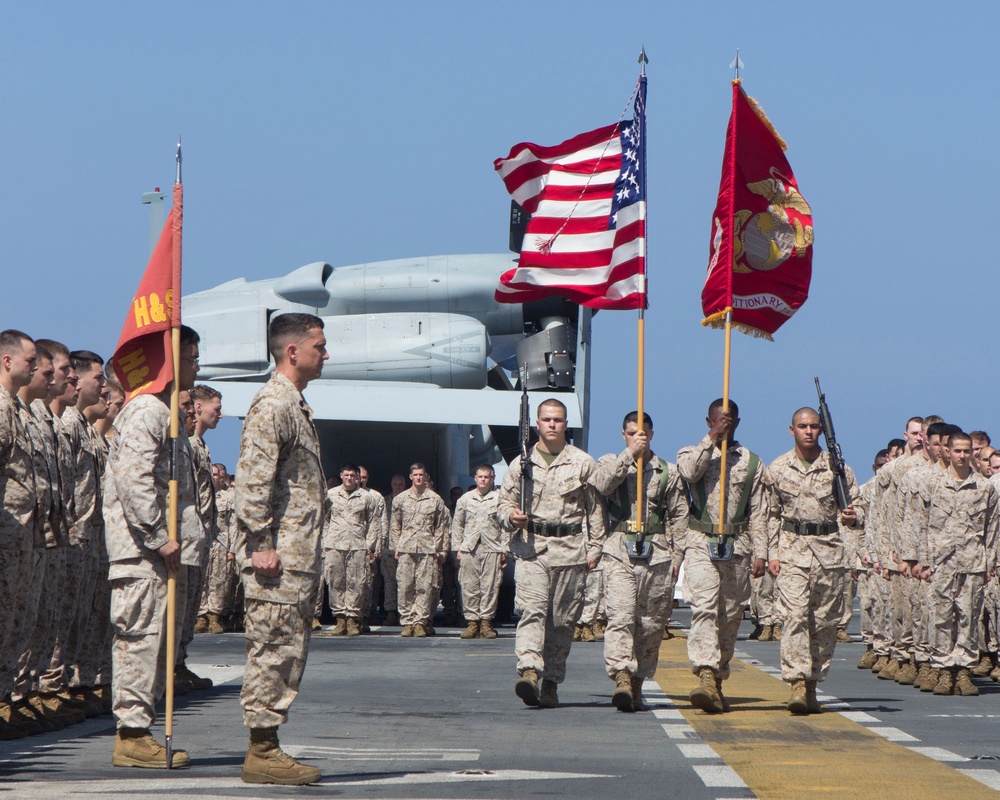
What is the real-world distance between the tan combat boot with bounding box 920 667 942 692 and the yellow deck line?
1411 millimetres

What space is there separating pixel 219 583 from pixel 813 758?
1252cm

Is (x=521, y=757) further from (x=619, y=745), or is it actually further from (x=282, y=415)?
(x=282, y=415)

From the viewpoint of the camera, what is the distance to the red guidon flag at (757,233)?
9891 millimetres

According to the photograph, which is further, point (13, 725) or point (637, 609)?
point (637, 609)

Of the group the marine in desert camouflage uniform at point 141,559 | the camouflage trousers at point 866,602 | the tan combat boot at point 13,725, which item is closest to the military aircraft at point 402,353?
the camouflage trousers at point 866,602

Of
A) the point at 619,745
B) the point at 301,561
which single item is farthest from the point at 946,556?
the point at 301,561

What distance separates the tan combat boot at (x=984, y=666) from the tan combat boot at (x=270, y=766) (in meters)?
7.80

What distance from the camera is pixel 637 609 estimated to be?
9.10 m

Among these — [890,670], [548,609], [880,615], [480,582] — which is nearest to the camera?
[548,609]

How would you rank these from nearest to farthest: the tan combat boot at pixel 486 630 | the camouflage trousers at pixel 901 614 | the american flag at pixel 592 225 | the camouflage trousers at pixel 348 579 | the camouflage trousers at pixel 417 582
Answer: the american flag at pixel 592 225 < the camouflage trousers at pixel 901 614 < the tan combat boot at pixel 486 630 < the camouflage trousers at pixel 348 579 < the camouflage trousers at pixel 417 582

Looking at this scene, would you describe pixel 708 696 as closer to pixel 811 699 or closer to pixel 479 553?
pixel 811 699

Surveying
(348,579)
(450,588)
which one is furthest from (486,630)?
(450,588)

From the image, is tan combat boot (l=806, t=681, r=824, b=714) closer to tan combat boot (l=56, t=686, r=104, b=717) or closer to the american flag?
the american flag

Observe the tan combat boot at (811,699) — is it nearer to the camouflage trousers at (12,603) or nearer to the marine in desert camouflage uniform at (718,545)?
the marine in desert camouflage uniform at (718,545)
